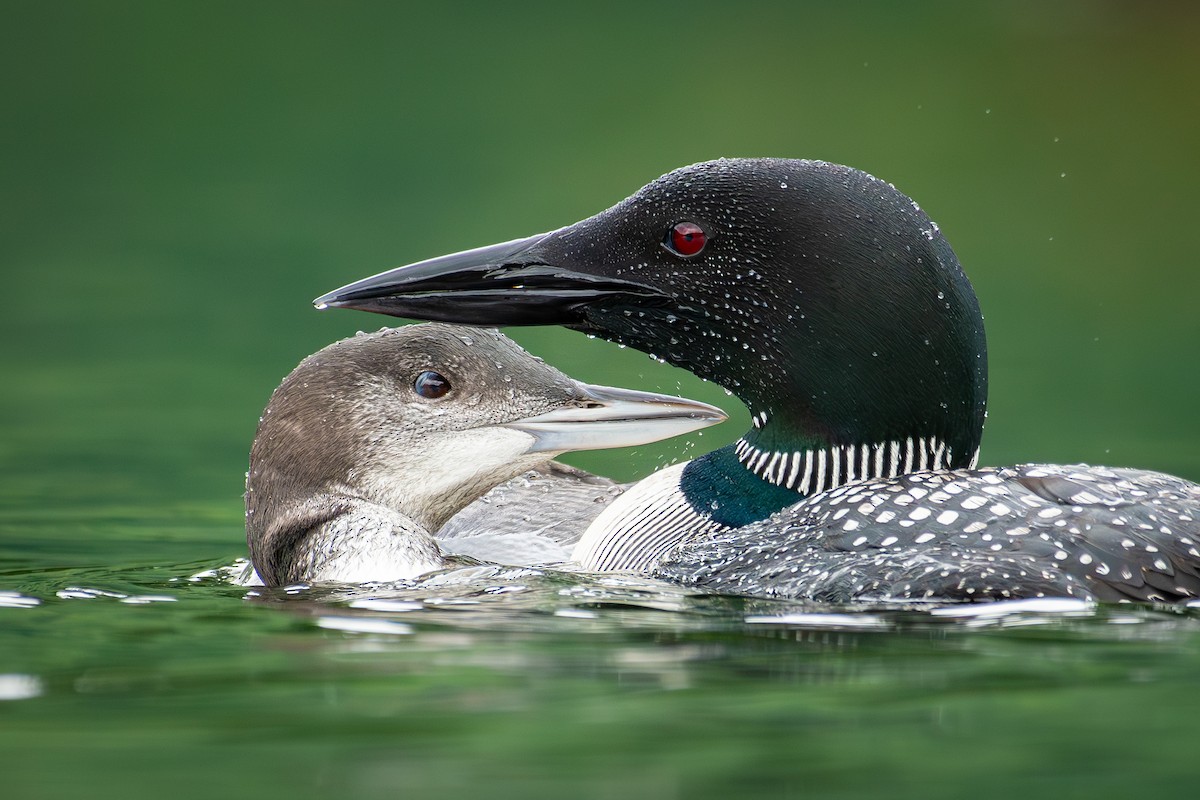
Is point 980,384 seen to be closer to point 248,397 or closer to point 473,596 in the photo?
point 473,596

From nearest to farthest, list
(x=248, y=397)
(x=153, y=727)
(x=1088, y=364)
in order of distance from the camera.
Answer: (x=153, y=727) < (x=248, y=397) < (x=1088, y=364)

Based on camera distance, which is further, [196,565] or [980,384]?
[196,565]

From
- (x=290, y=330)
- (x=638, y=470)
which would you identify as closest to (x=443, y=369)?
(x=638, y=470)

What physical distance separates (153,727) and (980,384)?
77.6 inches

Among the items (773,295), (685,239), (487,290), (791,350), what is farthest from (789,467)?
(487,290)

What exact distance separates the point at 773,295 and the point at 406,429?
2.80 ft

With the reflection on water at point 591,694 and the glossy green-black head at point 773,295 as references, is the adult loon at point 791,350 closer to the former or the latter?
the glossy green-black head at point 773,295

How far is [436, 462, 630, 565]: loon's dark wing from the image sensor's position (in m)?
4.53

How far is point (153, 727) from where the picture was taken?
267 cm

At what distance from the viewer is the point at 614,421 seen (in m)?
4.23

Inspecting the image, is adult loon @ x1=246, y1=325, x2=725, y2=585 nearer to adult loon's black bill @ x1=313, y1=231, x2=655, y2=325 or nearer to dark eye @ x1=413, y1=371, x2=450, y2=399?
dark eye @ x1=413, y1=371, x2=450, y2=399

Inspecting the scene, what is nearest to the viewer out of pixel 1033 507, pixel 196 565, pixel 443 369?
pixel 1033 507

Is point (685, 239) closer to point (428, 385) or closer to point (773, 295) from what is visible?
point (773, 295)

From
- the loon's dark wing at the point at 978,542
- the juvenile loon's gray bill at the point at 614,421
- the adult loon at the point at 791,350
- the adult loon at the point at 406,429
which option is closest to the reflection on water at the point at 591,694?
the loon's dark wing at the point at 978,542
